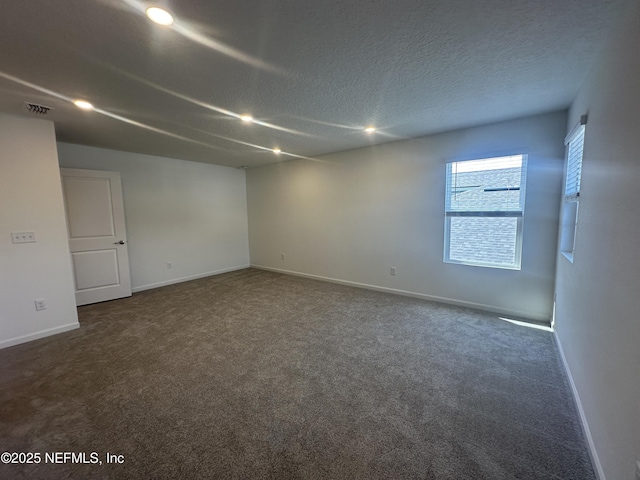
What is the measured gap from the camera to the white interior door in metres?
3.79

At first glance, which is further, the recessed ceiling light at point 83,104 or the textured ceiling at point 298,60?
the recessed ceiling light at point 83,104

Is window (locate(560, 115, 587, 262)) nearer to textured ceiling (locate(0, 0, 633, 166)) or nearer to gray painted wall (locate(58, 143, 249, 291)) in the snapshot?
textured ceiling (locate(0, 0, 633, 166))

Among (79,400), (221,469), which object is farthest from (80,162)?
(221,469)

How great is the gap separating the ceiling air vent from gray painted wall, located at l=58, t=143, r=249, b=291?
1430mm

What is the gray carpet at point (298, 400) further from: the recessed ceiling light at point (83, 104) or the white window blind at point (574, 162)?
the recessed ceiling light at point (83, 104)

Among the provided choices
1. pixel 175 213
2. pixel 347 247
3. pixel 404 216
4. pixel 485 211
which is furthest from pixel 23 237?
pixel 485 211

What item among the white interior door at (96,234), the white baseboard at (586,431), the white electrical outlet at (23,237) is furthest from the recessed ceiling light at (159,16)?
the white interior door at (96,234)

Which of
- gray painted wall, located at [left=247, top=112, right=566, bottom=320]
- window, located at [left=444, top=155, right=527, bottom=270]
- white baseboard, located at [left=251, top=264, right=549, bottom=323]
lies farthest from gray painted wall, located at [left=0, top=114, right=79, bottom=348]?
window, located at [left=444, top=155, right=527, bottom=270]

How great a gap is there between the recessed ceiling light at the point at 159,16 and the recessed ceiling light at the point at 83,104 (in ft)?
5.40

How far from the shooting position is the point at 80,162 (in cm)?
392

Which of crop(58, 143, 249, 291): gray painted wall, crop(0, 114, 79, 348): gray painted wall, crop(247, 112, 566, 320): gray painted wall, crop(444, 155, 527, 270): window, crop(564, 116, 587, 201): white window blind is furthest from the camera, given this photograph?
crop(58, 143, 249, 291): gray painted wall

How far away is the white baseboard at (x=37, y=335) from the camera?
2736mm

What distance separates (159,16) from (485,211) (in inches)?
145

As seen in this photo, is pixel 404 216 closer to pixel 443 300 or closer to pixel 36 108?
pixel 443 300
